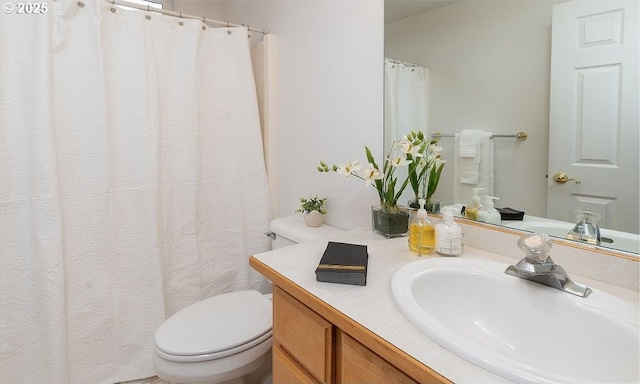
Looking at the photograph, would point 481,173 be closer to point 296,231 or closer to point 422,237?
point 422,237

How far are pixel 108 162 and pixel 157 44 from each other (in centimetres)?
62

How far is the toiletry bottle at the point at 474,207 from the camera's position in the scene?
114 centimetres

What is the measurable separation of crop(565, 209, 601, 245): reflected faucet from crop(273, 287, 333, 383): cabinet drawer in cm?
69

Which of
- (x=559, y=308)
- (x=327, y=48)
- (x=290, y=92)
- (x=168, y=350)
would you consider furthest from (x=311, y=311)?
(x=290, y=92)

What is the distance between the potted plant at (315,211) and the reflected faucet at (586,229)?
38.8 inches

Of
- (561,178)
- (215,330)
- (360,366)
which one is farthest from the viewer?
(215,330)

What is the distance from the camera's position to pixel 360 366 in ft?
2.35

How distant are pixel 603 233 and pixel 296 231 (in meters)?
1.11

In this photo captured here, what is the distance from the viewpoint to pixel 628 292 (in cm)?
79

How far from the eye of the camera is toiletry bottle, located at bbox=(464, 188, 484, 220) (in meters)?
1.14

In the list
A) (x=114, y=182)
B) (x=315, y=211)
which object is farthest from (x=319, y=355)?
(x=114, y=182)

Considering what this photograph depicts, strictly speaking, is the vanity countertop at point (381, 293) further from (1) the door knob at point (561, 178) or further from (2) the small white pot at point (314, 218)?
(2) the small white pot at point (314, 218)

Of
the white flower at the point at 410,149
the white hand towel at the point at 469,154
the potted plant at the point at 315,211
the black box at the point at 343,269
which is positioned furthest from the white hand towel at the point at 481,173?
the potted plant at the point at 315,211

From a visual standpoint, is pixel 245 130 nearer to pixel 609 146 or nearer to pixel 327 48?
pixel 327 48
